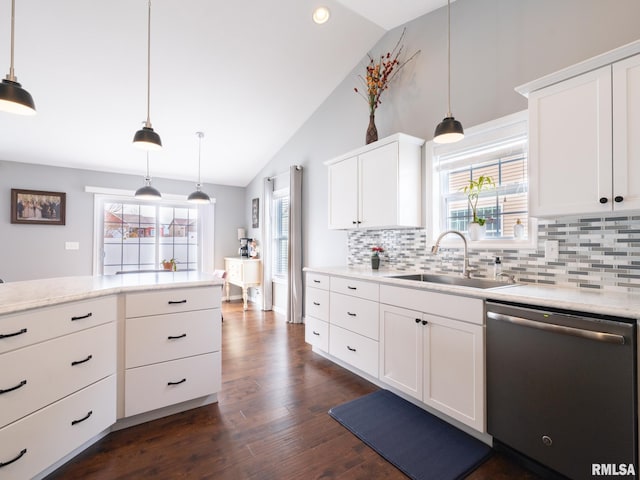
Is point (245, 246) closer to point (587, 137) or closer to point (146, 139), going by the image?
point (146, 139)

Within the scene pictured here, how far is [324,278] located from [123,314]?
1759 mm

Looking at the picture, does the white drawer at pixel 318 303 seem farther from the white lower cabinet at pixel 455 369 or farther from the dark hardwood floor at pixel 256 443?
the white lower cabinet at pixel 455 369

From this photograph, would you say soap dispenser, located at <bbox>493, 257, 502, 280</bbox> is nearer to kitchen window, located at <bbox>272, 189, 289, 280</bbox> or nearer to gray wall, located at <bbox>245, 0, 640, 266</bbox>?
gray wall, located at <bbox>245, 0, 640, 266</bbox>

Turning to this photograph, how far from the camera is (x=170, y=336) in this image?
2039 millimetres

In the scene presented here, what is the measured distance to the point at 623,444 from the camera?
1239mm

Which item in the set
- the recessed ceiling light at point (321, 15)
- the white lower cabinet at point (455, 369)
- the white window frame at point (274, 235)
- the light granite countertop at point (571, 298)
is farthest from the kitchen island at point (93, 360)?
the white window frame at point (274, 235)

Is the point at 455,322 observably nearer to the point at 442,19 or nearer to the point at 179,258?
the point at 442,19

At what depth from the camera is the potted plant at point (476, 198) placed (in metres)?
2.41

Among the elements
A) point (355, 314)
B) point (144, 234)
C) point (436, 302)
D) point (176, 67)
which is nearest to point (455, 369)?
point (436, 302)

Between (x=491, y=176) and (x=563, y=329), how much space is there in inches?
56.3

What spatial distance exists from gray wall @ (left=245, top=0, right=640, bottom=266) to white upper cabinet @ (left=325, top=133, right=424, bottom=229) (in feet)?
1.20

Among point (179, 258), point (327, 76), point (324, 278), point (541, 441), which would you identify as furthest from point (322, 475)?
point (179, 258)

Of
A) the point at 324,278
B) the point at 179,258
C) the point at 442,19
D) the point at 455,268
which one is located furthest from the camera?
the point at 179,258

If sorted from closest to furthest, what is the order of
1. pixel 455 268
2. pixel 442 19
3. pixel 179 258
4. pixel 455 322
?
pixel 455 322
pixel 455 268
pixel 442 19
pixel 179 258
